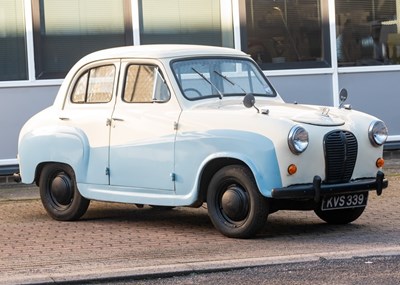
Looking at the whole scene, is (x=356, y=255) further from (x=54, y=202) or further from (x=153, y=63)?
(x=54, y=202)

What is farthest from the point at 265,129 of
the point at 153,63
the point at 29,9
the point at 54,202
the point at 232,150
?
the point at 29,9

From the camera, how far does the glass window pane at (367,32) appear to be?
670 inches

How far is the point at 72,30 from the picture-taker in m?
16.0

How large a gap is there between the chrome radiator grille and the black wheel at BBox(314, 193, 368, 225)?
702 mm

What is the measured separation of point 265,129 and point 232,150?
1.20ft

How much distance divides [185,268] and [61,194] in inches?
139

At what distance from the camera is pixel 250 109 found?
34.6ft

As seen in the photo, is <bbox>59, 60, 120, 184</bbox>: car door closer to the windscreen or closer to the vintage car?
the vintage car

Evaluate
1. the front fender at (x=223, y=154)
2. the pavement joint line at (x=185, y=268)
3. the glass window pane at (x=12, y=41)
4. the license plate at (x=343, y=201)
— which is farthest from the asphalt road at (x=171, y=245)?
the glass window pane at (x=12, y=41)

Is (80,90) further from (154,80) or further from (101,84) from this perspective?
(154,80)

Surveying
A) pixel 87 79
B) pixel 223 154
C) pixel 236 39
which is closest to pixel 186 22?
pixel 236 39

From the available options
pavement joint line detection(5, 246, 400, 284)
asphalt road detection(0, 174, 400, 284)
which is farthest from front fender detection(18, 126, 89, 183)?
pavement joint line detection(5, 246, 400, 284)

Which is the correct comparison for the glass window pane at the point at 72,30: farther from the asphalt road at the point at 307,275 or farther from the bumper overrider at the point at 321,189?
the asphalt road at the point at 307,275

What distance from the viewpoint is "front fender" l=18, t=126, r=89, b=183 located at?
11609mm
